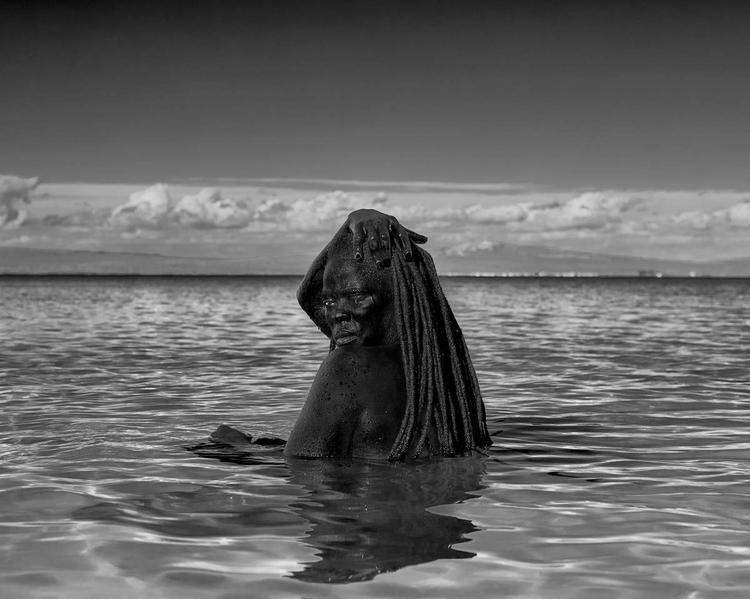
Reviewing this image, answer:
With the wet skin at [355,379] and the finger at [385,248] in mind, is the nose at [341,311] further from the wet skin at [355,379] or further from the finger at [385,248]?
the finger at [385,248]

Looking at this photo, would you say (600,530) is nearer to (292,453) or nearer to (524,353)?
(292,453)

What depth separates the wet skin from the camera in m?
6.89

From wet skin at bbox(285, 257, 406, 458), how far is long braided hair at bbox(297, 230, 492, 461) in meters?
0.11

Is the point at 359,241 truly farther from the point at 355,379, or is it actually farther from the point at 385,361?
the point at 355,379

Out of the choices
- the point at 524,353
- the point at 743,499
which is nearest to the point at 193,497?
the point at 743,499

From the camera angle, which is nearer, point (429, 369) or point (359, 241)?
point (429, 369)

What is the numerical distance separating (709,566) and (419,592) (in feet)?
5.05

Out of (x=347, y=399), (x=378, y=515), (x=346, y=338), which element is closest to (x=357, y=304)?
(x=346, y=338)

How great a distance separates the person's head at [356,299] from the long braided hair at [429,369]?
7cm

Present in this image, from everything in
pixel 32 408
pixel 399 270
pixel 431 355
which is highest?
pixel 399 270

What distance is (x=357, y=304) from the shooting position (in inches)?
277

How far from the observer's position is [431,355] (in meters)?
6.95

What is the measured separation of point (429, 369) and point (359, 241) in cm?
104

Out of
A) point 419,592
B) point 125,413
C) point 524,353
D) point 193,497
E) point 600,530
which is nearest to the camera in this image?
point 419,592
